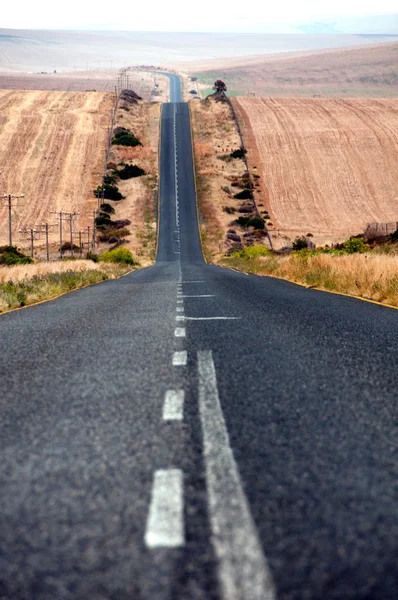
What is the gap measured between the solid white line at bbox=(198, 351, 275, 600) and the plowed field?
68309mm

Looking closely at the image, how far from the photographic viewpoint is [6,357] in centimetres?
649

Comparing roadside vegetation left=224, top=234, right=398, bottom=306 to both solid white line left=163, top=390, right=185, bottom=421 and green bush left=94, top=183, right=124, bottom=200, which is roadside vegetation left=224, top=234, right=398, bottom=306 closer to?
solid white line left=163, top=390, right=185, bottom=421

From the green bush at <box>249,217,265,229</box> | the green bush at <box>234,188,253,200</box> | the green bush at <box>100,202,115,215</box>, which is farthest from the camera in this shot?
the green bush at <box>234,188,253,200</box>

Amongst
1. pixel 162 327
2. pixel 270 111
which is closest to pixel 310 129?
pixel 270 111

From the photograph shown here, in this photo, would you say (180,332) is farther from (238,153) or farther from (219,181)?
(238,153)

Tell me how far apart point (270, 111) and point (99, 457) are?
12360cm

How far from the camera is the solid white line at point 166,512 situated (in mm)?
2215

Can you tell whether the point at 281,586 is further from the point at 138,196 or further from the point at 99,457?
the point at 138,196

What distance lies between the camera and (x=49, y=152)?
313 feet

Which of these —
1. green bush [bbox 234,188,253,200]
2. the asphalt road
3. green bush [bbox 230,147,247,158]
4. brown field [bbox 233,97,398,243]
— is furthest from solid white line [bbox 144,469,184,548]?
green bush [bbox 230,147,247,158]

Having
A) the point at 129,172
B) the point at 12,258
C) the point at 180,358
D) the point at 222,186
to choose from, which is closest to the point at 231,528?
the point at 180,358

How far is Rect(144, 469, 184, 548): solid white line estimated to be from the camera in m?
2.21

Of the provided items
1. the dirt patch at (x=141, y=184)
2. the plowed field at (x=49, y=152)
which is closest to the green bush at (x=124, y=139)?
the dirt patch at (x=141, y=184)

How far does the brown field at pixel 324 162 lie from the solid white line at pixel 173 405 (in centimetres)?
6549
